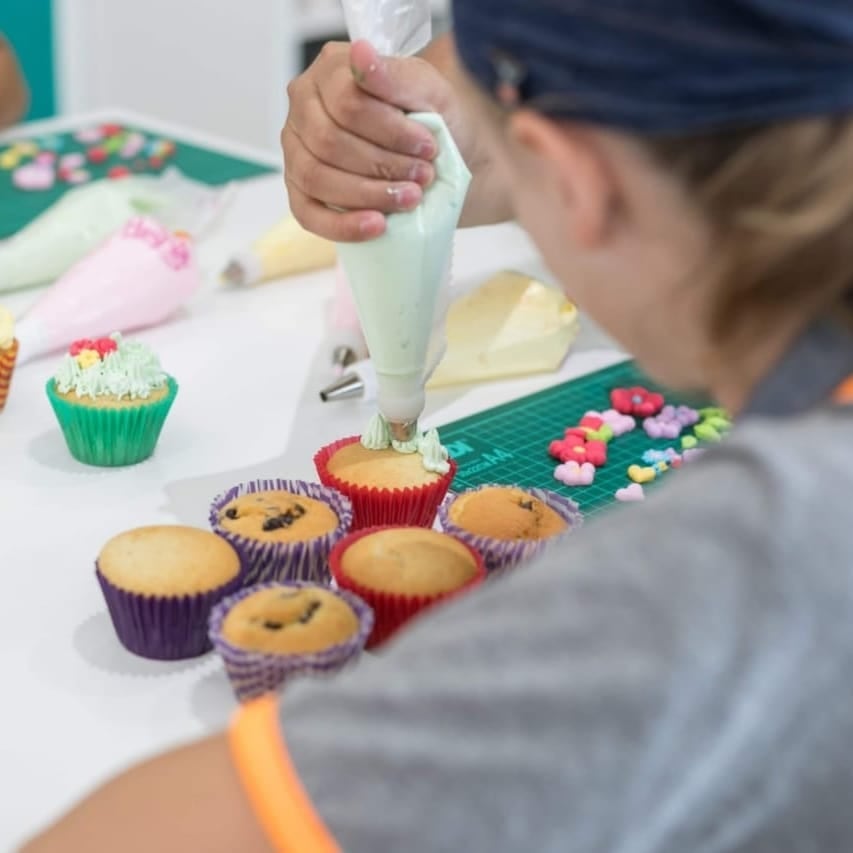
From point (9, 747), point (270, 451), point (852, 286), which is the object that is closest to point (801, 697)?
point (852, 286)

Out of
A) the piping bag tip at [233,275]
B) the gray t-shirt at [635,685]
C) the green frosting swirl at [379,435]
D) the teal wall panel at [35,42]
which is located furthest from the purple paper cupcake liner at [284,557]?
the teal wall panel at [35,42]

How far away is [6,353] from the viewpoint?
1.15 metres

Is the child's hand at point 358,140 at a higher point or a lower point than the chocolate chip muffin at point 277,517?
higher

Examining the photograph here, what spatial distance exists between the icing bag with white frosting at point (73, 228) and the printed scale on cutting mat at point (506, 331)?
39cm

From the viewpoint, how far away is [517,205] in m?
0.68

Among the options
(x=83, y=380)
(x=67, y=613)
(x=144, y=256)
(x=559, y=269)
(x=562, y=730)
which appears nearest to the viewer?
(x=562, y=730)

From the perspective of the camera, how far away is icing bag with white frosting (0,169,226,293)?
1396 mm

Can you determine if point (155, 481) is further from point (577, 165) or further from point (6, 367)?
point (577, 165)

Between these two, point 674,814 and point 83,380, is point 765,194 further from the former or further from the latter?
point 83,380

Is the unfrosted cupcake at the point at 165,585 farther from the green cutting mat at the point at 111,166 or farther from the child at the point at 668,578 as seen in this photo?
the green cutting mat at the point at 111,166

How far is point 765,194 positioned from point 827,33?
7 cm

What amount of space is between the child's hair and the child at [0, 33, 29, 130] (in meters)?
1.50

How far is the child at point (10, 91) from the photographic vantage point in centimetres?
188

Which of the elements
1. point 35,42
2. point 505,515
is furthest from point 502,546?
point 35,42
